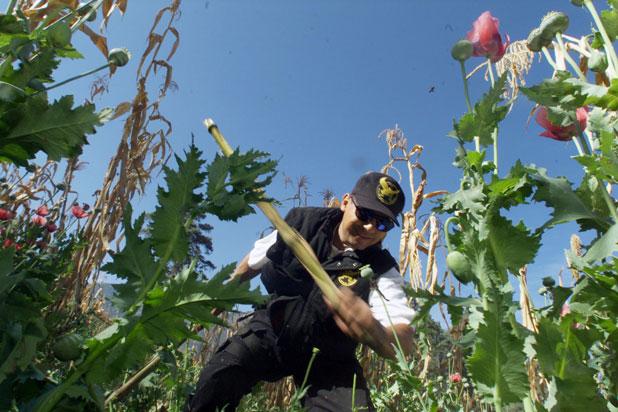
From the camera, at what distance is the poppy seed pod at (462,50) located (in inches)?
36.0

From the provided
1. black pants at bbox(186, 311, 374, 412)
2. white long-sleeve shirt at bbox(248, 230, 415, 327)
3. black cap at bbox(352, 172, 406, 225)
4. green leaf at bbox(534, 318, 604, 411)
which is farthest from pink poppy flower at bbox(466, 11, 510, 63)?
black pants at bbox(186, 311, 374, 412)

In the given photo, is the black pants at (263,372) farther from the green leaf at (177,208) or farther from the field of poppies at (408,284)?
the green leaf at (177,208)

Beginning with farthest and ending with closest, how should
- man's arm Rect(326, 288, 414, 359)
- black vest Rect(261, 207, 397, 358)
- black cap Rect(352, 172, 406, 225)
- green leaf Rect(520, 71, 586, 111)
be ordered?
black cap Rect(352, 172, 406, 225) → black vest Rect(261, 207, 397, 358) → man's arm Rect(326, 288, 414, 359) → green leaf Rect(520, 71, 586, 111)

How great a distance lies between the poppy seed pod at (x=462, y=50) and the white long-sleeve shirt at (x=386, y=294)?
105 cm

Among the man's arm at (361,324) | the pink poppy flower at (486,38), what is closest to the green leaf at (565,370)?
the pink poppy flower at (486,38)

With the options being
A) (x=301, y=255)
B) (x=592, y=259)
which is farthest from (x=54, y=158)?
(x=592, y=259)

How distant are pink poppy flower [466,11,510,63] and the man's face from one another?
134 centimetres

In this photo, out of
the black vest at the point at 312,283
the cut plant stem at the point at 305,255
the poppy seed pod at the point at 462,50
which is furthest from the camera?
the black vest at the point at 312,283

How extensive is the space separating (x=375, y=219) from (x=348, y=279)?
351mm

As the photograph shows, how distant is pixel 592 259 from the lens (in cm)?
65

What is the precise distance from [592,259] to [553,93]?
0.33m

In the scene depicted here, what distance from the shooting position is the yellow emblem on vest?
6.95 feet

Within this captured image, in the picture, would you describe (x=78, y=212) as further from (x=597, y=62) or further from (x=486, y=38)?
(x=597, y=62)

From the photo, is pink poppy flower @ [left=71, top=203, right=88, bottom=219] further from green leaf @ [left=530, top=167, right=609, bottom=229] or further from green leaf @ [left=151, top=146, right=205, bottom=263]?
green leaf @ [left=530, top=167, right=609, bottom=229]
